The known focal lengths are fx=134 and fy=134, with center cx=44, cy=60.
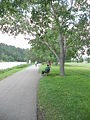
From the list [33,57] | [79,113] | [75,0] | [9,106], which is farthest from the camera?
[33,57]

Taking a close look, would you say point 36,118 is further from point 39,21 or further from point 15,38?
point 15,38

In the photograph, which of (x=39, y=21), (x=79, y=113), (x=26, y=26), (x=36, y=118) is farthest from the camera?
(x=26, y=26)

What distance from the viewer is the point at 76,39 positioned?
1495cm

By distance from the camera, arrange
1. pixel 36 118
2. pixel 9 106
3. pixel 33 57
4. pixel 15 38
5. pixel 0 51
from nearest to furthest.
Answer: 1. pixel 36 118
2. pixel 9 106
3. pixel 15 38
4. pixel 33 57
5. pixel 0 51

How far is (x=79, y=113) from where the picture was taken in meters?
4.22

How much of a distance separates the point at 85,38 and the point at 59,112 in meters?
12.3

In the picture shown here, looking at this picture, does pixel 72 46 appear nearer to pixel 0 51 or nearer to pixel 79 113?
pixel 79 113

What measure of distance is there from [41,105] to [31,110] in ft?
1.85

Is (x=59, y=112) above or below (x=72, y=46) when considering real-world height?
below

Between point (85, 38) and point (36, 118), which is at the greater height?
point (85, 38)

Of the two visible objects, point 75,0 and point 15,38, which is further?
point 15,38

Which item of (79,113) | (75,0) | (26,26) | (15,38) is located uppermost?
(75,0)

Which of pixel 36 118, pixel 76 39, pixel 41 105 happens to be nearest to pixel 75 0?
pixel 76 39

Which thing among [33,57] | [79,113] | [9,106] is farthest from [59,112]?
[33,57]
